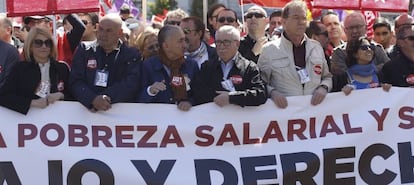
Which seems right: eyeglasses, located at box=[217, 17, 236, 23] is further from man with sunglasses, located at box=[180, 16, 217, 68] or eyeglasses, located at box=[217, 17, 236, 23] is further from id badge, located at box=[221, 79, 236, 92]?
id badge, located at box=[221, 79, 236, 92]

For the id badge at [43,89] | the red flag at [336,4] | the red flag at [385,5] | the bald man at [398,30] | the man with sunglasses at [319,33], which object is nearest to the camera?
the id badge at [43,89]

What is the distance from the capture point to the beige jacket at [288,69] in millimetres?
6152

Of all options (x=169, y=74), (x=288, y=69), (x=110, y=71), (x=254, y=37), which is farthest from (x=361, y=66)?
(x=110, y=71)

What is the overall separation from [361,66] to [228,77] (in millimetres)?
1171

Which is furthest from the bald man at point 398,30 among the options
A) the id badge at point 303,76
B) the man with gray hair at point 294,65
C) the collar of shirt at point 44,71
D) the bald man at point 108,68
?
the collar of shirt at point 44,71

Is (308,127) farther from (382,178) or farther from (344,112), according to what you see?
(382,178)

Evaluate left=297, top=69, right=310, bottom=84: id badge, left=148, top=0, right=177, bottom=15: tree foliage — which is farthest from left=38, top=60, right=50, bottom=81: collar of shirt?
left=148, top=0, right=177, bottom=15: tree foliage

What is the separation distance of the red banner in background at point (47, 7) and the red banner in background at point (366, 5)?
230cm

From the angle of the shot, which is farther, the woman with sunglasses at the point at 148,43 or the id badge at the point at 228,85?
the woman with sunglasses at the point at 148,43

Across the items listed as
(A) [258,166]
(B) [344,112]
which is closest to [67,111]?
(A) [258,166]

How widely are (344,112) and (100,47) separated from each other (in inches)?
80.6

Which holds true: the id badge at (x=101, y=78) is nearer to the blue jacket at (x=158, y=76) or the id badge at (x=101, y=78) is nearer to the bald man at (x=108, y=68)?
the bald man at (x=108, y=68)

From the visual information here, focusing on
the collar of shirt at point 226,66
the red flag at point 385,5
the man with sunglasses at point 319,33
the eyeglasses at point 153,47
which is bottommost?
the collar of shirt at point 226,66

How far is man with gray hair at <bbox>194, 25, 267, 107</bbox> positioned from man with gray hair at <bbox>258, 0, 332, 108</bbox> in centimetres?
23
